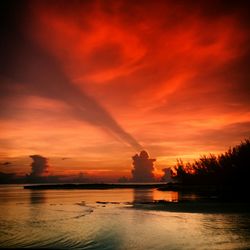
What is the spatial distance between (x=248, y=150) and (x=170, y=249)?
85.9m

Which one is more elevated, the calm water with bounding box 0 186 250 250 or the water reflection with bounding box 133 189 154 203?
the water reflection with bounding box 133 189 154 203

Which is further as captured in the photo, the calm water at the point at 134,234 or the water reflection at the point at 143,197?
the water reflection at the point at 143,197

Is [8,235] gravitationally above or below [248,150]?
below

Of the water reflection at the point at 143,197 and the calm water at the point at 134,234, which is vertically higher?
the water reflection at the point at 143,197

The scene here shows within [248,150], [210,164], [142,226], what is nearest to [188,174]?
[210,164]

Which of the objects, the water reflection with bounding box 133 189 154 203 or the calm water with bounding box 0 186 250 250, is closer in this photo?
the calm water with bounding box 0 186 250 250

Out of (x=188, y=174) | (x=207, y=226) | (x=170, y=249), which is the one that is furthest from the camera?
(x=188, y=174)

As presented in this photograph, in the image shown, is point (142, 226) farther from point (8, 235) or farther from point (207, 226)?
point (8, 235)

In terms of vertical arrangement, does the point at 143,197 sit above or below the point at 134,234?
above

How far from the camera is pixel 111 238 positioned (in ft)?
77.3

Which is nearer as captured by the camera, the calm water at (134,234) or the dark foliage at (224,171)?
the calm water at (134,234)

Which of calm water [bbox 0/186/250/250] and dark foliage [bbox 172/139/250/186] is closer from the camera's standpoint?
calm water [bbox 0/186/250/250]

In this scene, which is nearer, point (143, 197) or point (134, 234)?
point (134, 234)

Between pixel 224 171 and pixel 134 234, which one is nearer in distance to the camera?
pixel 134 234
